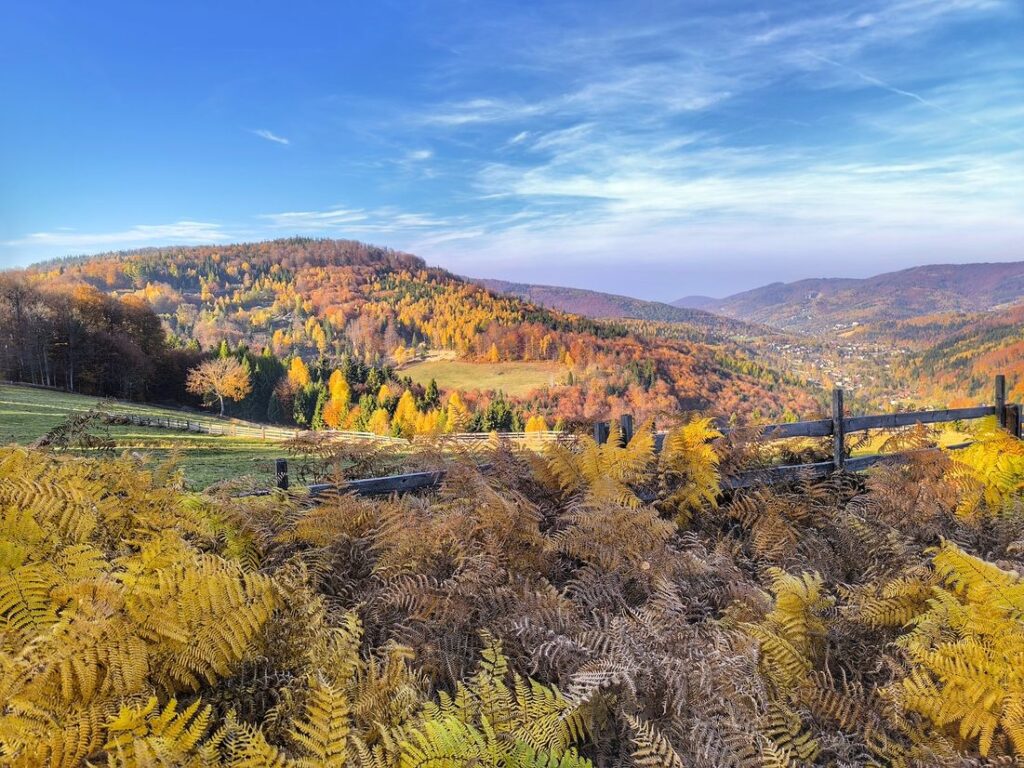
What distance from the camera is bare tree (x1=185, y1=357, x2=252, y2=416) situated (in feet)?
172

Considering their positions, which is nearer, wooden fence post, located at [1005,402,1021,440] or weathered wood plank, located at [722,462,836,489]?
weathered wood plank, located at [722,462,836,489]

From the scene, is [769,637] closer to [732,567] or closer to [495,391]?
[732,567]

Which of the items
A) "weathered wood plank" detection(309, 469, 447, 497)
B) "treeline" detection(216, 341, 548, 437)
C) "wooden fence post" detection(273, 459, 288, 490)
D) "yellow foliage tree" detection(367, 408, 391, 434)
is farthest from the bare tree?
"weathered wood plank" detection(309, 469, 447, 497)

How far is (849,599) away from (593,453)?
196 cm

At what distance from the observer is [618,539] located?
3.12 metres

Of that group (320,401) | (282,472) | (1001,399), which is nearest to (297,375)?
(320,401)

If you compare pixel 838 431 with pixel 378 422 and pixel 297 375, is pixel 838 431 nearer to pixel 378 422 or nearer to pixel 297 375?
pixel 378 422

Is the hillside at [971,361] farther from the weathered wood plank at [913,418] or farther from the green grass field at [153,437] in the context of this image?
the green grass field at [153,437]

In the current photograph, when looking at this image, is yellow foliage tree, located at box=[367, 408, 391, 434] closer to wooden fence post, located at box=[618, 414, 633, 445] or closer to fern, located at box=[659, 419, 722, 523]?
wooden fence post, located at box=[618, 414, 633, 445]

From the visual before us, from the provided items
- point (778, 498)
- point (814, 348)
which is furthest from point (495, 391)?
point (814, 348)

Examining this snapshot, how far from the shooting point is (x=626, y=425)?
19.6ft

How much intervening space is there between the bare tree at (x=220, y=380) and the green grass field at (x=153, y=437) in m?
11.2

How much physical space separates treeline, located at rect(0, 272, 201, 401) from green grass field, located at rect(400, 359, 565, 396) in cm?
5300

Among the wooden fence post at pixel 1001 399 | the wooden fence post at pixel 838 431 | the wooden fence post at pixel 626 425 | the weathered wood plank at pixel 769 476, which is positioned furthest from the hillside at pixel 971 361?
the wooden fence post at pixel 626 425
